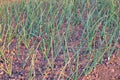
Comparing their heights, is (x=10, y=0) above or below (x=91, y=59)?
above

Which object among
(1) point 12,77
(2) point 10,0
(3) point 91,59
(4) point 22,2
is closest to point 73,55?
(3) point 91,59

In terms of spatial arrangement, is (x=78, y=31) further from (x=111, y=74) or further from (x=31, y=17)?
(x=111, y=74)

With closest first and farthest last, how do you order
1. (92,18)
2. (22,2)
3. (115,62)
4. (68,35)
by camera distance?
1. (115,62)
2. (68,35)
3. (92,18)
4. (22,2)

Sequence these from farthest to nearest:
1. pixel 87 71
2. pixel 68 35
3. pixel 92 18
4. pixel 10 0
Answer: pixel 10 0 < pixel 92 18 < pixel 68 35 < pixel 87 71

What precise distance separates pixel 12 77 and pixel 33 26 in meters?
0.67

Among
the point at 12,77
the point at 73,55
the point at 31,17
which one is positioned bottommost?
the point at 12,77

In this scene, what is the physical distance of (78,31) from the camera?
2.61 meters

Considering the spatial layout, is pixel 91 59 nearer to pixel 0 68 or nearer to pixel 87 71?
pixel 87 71

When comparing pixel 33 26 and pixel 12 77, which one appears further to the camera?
pixel 33 26

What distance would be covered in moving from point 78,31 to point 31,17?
1.41ft

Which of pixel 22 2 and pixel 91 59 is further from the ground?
pixel 22 2

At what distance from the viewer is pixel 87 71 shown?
2035 mm

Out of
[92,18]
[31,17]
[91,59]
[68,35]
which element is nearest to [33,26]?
[31,17]

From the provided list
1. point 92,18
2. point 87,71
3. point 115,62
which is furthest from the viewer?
point 92,18
